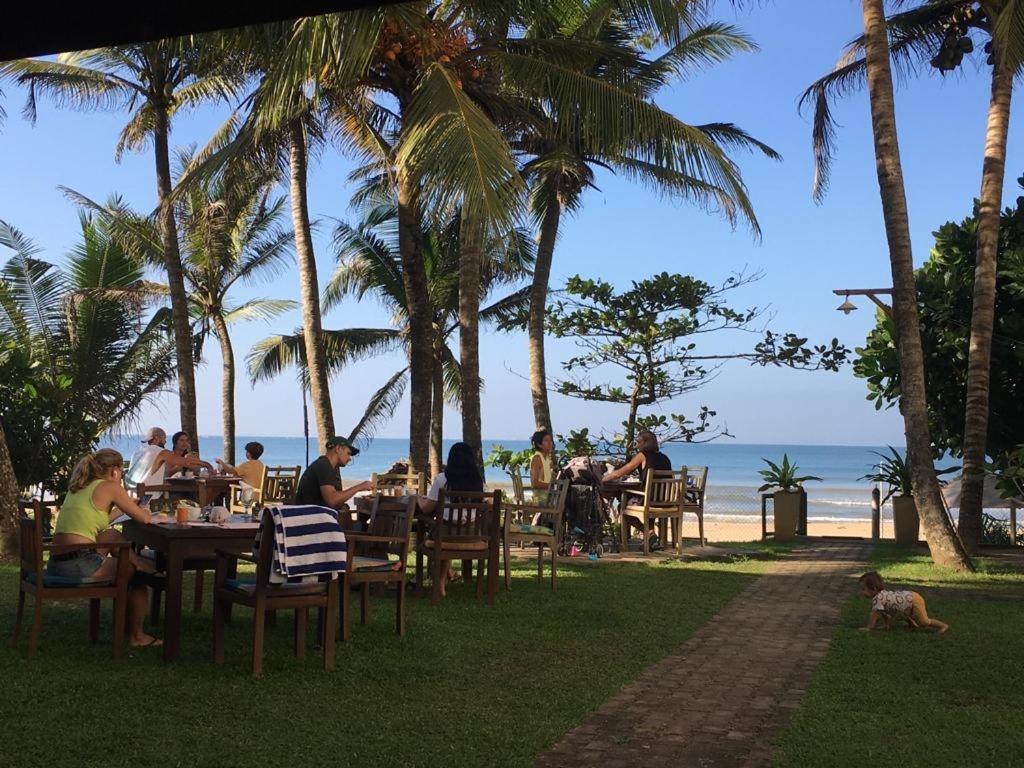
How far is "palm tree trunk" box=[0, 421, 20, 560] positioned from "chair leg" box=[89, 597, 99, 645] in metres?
4.46

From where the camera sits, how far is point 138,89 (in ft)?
55.6

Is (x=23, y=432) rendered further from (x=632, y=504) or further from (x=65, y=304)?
(x=632, y=504)

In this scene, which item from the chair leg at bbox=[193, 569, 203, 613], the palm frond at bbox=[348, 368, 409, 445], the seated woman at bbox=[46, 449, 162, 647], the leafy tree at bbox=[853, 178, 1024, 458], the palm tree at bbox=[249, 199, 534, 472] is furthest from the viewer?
the palm frond at bbox=[348, 368, 409, 445]

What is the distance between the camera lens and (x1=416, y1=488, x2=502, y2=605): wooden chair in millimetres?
8367

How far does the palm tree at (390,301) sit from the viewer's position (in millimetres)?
24344

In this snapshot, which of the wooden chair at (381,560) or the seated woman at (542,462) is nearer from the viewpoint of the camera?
the wooden chair at (381,560)

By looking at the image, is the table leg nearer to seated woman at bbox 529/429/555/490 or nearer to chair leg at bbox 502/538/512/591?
chair leg at bbox 502/538/512/591

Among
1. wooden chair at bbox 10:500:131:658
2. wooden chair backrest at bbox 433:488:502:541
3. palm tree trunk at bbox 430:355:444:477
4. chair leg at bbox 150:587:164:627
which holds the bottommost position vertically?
chair leg at bbox 150:587:164:627

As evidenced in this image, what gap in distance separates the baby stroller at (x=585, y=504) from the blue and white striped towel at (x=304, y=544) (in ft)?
22.5

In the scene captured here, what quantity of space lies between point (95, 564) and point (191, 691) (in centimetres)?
124

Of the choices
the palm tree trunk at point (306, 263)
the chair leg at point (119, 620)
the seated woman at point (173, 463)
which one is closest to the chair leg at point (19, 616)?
the chair leg at point (119, 620)

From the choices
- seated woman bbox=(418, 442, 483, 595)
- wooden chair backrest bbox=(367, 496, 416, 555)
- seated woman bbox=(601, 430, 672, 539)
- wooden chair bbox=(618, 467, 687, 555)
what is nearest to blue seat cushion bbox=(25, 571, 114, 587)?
wooden chair backrest bbox=(367, 496, 416, 555)

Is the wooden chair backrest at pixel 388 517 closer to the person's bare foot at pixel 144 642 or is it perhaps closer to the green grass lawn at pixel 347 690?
the green grass lawn at pixel 347 690

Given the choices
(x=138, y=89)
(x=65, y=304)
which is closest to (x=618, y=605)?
(x=138, y=89)
